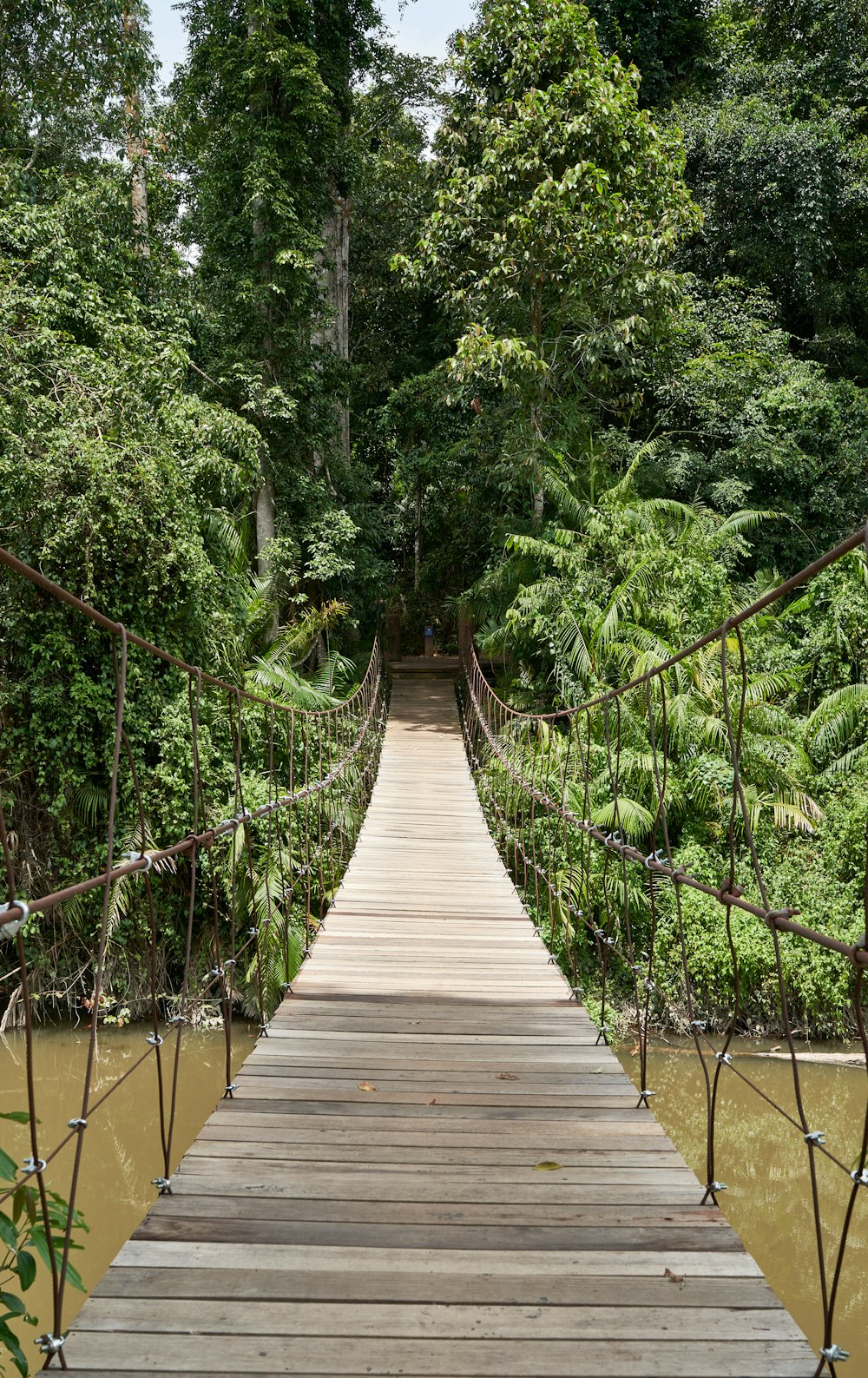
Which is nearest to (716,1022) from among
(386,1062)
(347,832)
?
(347,832)

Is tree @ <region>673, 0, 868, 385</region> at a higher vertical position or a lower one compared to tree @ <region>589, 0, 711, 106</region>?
lower

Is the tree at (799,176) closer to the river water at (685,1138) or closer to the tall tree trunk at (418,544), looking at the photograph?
the tall tree trunk at (418,544)

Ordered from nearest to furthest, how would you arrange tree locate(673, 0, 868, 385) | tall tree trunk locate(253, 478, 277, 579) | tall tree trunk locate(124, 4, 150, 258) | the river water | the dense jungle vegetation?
the river water
the dense jungle vegetation
tall tree trunk locate(124, 4, 150, 258)
tall tree trunk locate(253, 478, 277, 579)
tree locate(673, 0, 868, 385)

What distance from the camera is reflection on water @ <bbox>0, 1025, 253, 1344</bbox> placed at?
4.77 m

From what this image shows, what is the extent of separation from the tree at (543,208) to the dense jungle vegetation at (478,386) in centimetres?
4

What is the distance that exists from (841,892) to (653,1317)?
20.9 feet

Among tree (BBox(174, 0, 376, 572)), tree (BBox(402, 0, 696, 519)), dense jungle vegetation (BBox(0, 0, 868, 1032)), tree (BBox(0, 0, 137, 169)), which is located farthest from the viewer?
tree (BBox(174, 0, 376, 572))

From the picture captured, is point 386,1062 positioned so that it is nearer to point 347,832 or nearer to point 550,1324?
point 550,1324

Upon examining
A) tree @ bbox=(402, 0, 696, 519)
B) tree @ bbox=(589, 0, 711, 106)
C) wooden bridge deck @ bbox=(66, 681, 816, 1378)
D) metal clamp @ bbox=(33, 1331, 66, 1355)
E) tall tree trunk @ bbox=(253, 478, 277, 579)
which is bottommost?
wooden bridge deck @ bbox=(66, 681, 816, 1378)

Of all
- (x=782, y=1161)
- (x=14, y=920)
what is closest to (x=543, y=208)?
(x=782, y=1161)

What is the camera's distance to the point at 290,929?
21.5 feet

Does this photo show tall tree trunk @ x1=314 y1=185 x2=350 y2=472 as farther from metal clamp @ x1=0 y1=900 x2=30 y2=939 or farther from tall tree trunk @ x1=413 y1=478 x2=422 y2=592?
metal clamp @ x1=0 y1=900 x2=30 y2=939

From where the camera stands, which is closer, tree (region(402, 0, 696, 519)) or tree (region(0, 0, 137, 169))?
tree (region(0, 0, 137, 169))

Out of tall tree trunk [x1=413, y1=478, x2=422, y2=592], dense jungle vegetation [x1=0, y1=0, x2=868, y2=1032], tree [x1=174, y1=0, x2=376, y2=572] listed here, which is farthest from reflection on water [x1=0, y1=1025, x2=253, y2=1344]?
tall tree trunk [x1=413, y1=478, x2=422, y2=592]
